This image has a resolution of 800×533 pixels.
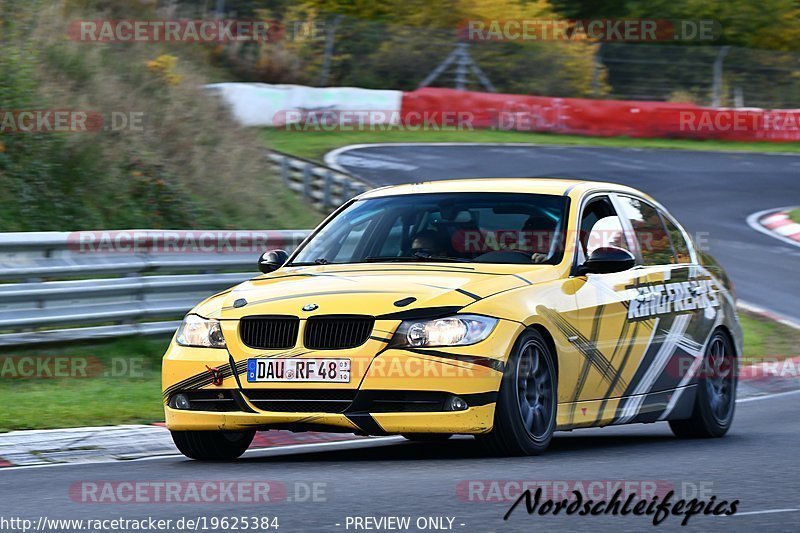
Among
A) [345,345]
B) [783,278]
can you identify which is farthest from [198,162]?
[345,345]

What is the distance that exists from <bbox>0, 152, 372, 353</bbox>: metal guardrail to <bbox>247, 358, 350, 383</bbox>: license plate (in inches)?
165

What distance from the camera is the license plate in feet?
25.0

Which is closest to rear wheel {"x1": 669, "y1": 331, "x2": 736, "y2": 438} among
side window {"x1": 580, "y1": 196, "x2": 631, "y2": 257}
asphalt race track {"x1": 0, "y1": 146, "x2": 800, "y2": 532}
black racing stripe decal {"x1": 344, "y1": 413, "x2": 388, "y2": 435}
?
asphalt race track {"x1": 0, "y1": 146, "x2": 800, "y2": 532}

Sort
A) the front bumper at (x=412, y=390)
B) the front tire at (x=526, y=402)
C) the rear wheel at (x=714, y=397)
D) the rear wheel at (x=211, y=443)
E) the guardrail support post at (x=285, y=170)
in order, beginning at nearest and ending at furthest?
the front bumper at (x=412, y=390) → the front tire at (x=526, y=402) → the rear wheel at (x=211, y=443) → the rear wheel at (x=714, y=397) → the guardrail support post at (x=285, y=170)

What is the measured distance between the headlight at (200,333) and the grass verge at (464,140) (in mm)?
20687

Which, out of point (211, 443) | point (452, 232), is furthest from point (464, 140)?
point (211, 443)

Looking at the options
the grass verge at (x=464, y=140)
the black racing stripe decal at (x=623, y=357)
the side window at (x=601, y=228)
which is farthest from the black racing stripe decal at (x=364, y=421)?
the grass verge at (x=464, y=140)

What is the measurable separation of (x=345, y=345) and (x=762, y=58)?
1434 inches

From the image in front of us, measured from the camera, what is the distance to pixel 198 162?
18.7 m

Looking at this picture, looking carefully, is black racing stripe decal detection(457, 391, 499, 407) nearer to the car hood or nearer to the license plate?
the car hood

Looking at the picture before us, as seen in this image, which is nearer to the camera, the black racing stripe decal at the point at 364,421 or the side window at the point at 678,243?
the black racing stripe decal at the point at 364,421

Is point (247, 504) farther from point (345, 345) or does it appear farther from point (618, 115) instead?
point (618, 115)

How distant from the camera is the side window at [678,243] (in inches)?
404

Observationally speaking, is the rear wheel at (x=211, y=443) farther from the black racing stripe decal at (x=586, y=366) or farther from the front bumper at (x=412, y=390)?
the black racing stripe decal at (x=586, y=366)
